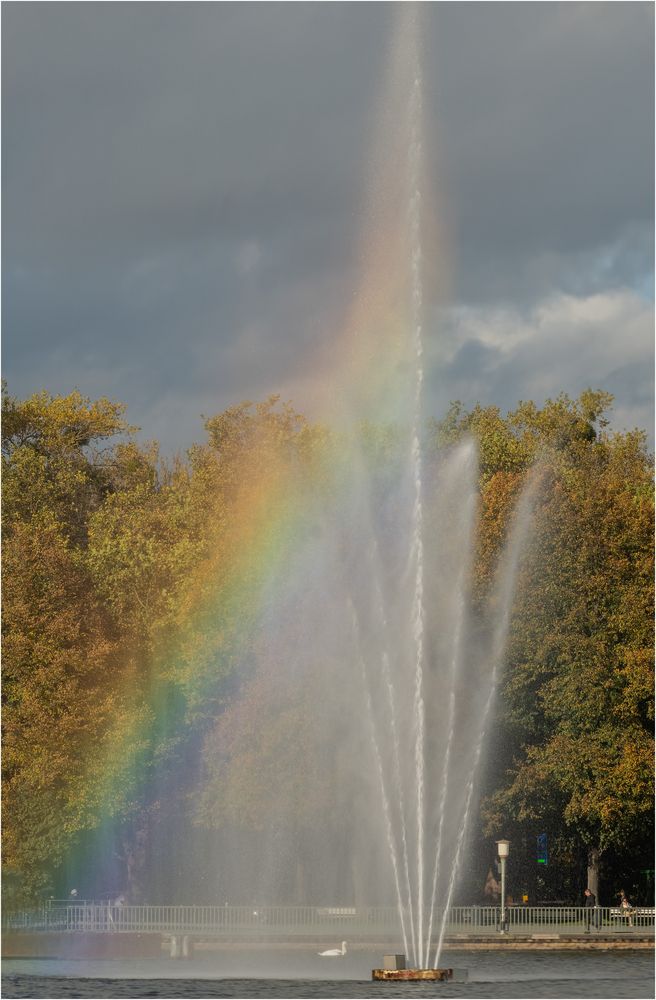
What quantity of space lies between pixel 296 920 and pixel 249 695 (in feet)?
29.0

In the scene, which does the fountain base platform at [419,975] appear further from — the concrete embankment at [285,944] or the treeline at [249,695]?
the treeline at [249,695]

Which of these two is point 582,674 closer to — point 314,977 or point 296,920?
point 296,920

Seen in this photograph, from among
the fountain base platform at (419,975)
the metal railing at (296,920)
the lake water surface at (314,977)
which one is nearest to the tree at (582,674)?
the metal railing at (296,920)

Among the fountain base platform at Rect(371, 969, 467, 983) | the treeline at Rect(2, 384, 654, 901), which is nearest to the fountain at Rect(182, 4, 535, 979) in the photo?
the treeline at Rect(2, 384, 654, 901)

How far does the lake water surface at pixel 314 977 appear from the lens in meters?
38.3

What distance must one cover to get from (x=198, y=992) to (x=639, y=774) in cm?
2959

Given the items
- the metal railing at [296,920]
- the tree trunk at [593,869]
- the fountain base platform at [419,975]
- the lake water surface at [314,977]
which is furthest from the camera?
the tree trunk at [593,869]

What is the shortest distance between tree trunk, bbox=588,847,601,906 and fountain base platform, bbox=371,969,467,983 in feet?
102

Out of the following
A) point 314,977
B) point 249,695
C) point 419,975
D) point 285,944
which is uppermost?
point 249,695

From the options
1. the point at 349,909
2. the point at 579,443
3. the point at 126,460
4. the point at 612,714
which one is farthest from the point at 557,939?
the point at 126,460

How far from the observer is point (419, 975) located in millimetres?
37219

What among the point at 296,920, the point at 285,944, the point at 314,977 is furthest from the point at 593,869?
the point at 314,977

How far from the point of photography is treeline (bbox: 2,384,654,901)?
65.9 meters

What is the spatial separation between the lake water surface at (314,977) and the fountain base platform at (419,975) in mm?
159
